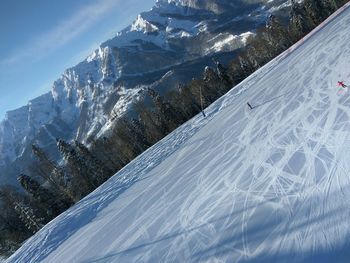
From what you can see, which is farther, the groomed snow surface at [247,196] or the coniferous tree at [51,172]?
the coniferous tree at [51,172]

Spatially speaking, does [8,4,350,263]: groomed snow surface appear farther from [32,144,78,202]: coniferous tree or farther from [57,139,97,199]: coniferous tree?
[57,139,97,199]: coniferous tree

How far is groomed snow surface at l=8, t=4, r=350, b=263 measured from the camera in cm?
886

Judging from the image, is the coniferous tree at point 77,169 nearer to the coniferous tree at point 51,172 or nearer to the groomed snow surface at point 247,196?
the coniferous tree at point 51,172

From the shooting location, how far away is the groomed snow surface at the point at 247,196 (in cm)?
886

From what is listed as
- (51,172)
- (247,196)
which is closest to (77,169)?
(51,172)

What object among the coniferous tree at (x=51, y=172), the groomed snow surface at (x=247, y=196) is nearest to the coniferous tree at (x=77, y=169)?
the coniferous tree at (x=51, y=172)

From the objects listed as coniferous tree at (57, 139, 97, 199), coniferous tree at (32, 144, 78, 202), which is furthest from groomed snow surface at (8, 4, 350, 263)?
coniferous tree at (57, 139, 97, 199)

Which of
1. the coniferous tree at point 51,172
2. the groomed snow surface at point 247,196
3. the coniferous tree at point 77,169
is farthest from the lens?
the coniferous tree at point 77,169

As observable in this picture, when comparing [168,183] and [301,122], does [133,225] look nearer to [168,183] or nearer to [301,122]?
[168,183]

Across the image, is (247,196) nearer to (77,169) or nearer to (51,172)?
(51,172)

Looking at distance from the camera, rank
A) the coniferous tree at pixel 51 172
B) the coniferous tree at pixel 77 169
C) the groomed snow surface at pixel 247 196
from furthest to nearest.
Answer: the coniferous tree at pixel 77 169 → the coniferous tree at pixel 51 172 → the groomed snow surface at pixel 247 196

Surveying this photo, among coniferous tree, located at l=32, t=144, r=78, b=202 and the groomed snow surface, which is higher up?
coniferous tree, located at l=32, t=144, r=78, b=202

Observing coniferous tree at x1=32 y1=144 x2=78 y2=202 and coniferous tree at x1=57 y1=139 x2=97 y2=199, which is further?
coniferous tree at x1=57 y1=139 x2=97 y2=199

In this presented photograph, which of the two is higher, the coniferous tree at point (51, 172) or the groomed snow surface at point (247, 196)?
the coniferous tree at point (51, 172)
